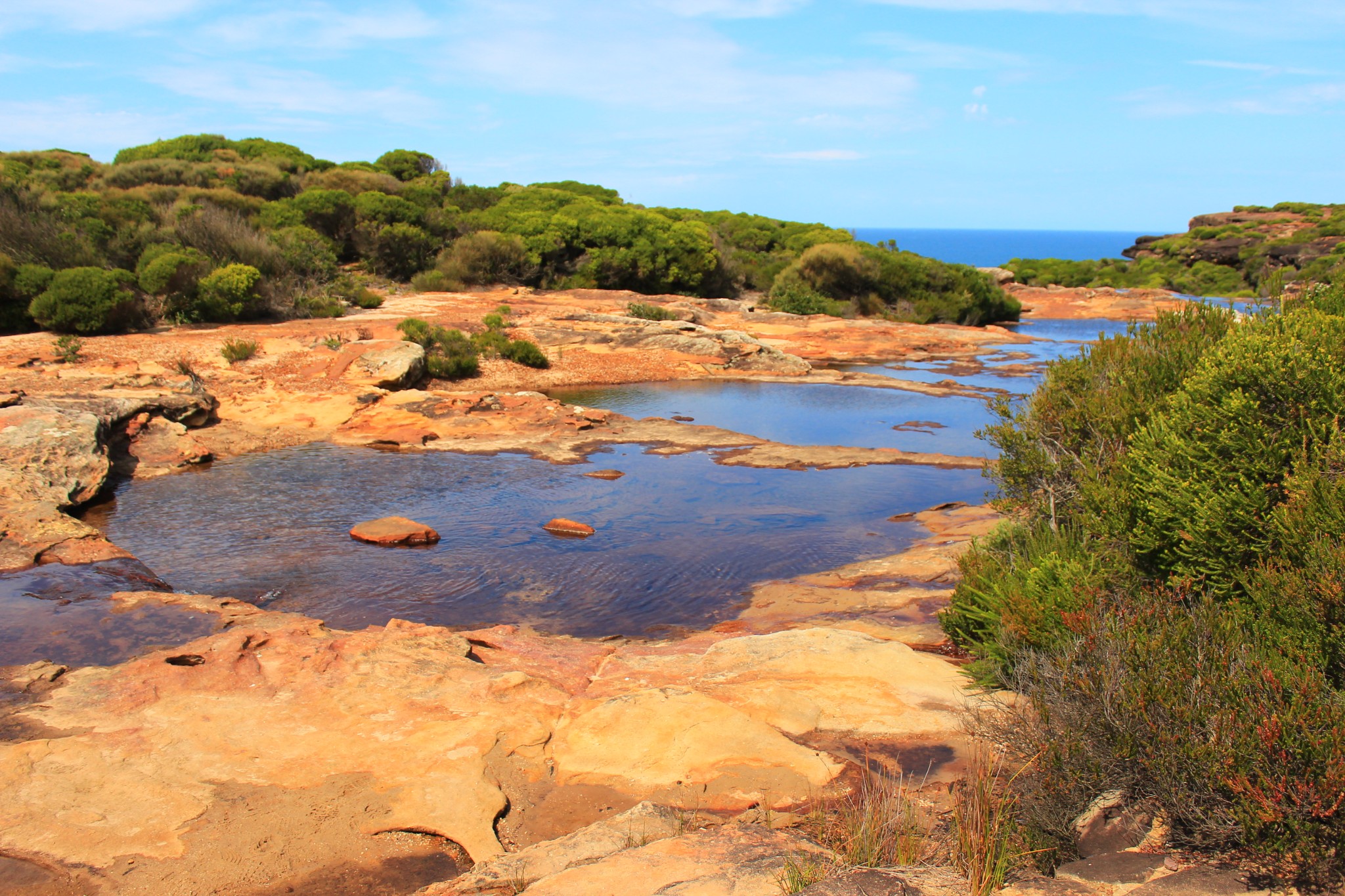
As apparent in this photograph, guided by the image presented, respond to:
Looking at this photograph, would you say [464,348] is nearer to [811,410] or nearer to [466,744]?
[811,410]

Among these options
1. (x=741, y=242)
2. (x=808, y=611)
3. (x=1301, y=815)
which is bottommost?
(x=808, y=611)

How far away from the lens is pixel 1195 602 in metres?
4.77

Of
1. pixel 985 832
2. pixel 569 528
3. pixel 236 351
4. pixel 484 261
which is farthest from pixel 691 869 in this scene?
pixel 484 261

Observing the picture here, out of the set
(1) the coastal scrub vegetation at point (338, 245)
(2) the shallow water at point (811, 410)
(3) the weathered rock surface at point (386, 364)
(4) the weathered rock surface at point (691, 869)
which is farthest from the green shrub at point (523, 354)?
(4) the weathered rock surface at point (691, 869)

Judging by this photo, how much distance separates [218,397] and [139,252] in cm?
903

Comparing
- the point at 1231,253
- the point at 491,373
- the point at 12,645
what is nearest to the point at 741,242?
the point at 491,373

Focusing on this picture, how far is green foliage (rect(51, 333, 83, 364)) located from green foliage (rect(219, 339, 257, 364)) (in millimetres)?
2440

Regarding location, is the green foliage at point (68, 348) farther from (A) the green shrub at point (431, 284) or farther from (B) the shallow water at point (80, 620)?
(A) the green shrub at point (431, 284)

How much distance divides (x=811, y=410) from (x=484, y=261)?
17.6 m

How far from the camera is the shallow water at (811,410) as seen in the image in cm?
1593

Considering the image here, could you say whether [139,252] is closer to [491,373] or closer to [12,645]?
[491,373]

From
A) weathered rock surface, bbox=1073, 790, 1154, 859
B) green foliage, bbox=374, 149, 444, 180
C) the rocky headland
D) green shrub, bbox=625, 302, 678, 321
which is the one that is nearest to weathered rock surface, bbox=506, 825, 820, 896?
the rocky headland

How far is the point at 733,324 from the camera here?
99.4 ft

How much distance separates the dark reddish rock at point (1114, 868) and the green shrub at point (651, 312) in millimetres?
23766
